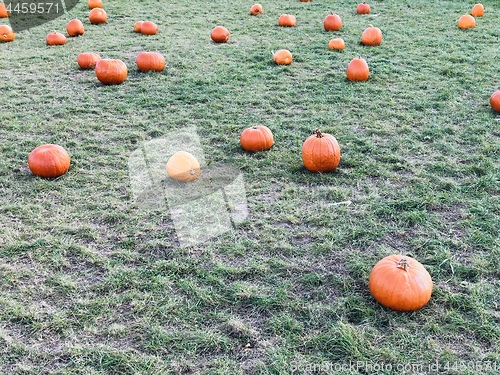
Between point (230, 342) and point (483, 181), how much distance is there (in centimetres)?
289

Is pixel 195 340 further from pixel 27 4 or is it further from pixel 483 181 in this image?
pixel 27 4

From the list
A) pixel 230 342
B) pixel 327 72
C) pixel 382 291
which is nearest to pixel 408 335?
pixel 382 291

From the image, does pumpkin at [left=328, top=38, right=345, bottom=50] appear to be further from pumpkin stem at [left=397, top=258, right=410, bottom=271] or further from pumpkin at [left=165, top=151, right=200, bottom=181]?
pumpkin stem at [left=397, top=258, right=410, bottom=271]

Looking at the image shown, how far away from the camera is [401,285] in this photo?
3180mm

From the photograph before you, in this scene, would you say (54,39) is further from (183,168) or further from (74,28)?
(183,168)

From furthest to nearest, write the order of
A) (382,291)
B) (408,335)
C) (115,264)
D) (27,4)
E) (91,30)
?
(27,4), (91,30), (115,264), (382,291), (408,335)

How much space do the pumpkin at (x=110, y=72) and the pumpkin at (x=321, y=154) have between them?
3654mm

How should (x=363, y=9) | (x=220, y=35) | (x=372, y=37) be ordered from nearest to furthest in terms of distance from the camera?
(x=372, y=37)
(x=220, y=35)
(x=363, y=9)

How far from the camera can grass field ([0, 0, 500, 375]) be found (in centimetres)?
300

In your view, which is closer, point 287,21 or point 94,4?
point 287,21

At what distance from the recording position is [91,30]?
34.3 feet

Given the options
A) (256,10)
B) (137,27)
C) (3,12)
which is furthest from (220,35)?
(3,12)

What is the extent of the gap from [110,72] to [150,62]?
74 centimetres

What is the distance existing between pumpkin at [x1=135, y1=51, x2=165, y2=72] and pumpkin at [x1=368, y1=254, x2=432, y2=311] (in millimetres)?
5523
